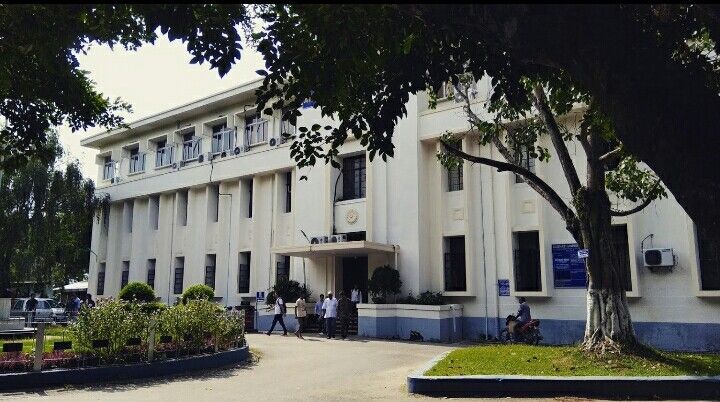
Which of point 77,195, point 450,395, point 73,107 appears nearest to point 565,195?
point 450,395

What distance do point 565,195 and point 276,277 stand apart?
11.7 m

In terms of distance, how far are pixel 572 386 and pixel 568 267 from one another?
917cm

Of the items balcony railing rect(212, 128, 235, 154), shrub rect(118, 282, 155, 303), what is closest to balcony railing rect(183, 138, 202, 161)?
balcony railing rect(212, 128, 235, 154)

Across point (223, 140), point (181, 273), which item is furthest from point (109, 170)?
point (223, 140)

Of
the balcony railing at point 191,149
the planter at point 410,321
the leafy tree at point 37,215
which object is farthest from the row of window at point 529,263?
the leafy tree at point 37,215

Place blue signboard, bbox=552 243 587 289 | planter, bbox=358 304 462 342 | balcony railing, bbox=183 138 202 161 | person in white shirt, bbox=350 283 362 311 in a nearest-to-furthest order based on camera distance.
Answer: blue signboard, bbox=552 243 587 289 < planter, bbox=358 304 462 342 < person in white shirt, bbox=350 283 362 311 < balcony railing, bbox=183 138 202 161

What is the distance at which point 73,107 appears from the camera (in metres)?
10.2

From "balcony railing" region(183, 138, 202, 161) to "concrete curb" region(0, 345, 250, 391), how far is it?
17144 mm

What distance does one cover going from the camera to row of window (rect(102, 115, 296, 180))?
83.9 feet

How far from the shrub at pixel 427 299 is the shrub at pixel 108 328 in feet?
30.5

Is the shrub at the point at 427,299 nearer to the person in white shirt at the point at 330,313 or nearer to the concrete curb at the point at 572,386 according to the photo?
the person in white shirt at the point at 330,313

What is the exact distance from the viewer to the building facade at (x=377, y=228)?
1591 cm

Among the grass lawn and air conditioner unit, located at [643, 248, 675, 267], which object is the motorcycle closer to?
air conditioner unit, located at [643, 248, 675, 267]

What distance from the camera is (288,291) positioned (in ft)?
72.4
